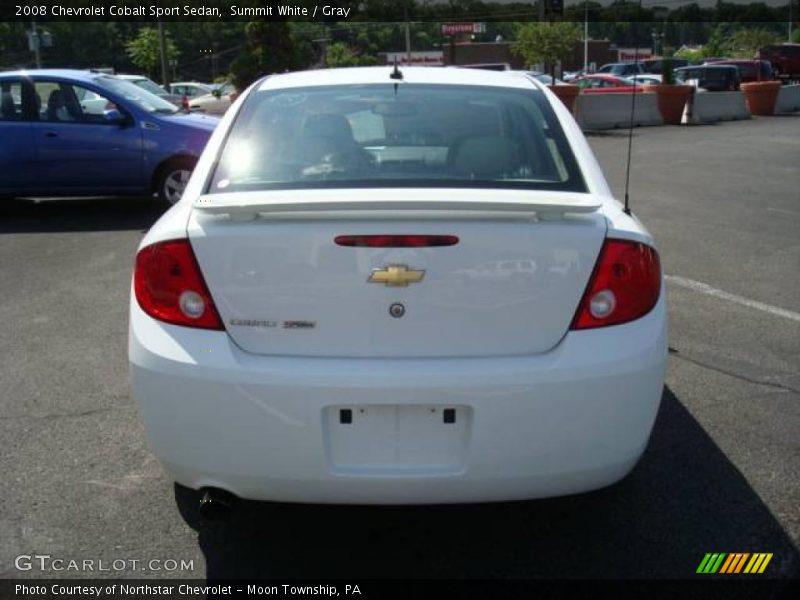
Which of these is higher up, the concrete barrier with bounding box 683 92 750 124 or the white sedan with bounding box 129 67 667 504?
the white sedan with bounding box 129 67 667 504

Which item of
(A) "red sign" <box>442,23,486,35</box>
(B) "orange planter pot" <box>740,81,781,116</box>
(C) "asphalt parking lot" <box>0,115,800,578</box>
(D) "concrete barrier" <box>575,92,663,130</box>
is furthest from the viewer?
Result: (A) "red sign" <box>442,23,486,35</box>

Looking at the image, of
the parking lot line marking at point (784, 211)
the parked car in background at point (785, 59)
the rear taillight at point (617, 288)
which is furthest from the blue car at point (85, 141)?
the parked car in background at point (785, 59)

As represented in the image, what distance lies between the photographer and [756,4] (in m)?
63.7

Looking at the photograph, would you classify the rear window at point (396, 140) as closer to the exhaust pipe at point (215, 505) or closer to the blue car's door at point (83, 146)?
the exhaust pipe at point (215, 505)

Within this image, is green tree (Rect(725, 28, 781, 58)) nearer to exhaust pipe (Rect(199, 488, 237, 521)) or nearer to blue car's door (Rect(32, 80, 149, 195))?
blue car's door (Rect(32, 80, 149, 195))

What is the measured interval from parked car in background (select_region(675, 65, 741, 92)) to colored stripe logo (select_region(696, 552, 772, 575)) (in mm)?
29052

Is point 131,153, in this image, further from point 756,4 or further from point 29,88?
point 756,4

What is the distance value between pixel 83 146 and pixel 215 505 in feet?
25.3

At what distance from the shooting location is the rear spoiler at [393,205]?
8.31 feet

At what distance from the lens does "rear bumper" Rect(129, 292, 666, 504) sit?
2510 mm

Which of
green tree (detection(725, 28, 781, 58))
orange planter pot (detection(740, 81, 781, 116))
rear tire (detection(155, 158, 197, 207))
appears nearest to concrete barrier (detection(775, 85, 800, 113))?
orange planter pot (detection(740, 81, 781, 116))

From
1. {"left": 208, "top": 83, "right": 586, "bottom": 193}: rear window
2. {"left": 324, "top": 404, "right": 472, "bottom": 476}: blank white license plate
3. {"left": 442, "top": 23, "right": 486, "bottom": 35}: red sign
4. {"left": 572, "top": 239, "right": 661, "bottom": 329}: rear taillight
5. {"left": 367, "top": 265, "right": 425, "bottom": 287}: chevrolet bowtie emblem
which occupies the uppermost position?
{"left": 442, "top": 23, "right": 486, "bottom": 35}: red sign

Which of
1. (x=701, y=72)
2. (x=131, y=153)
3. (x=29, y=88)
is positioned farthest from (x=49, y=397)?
(x=701, y=72)

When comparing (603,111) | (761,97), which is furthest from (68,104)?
(761,97)
